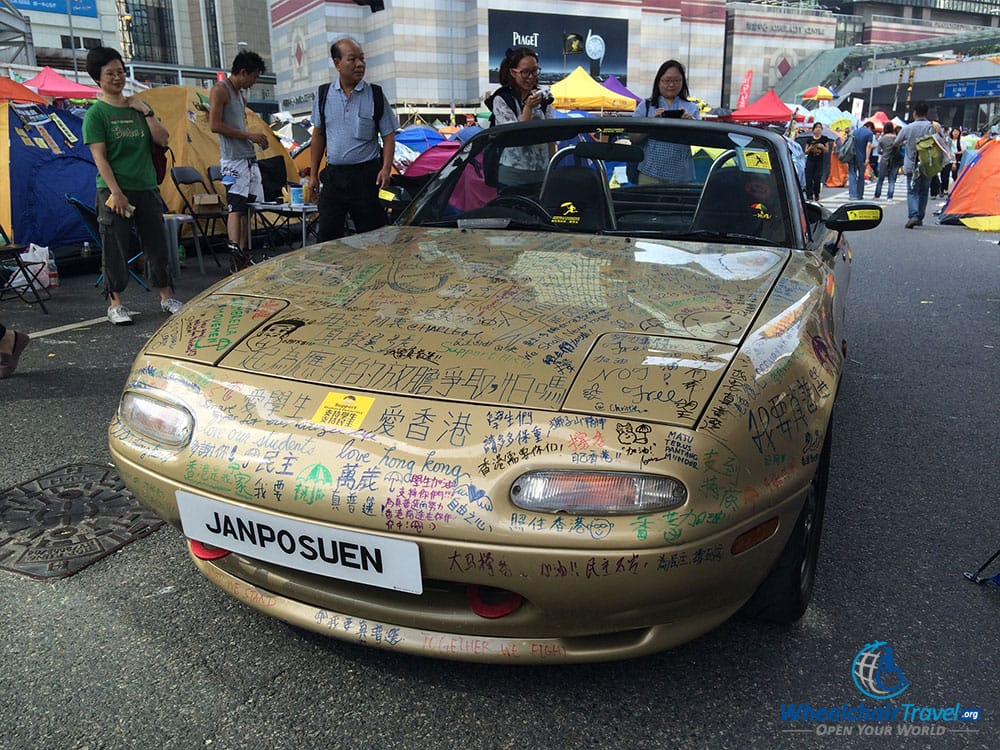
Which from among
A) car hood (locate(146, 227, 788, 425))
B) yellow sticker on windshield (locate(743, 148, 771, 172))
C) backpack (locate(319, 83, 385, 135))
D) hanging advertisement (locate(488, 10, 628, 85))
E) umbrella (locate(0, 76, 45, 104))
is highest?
hanging advertisement (locate(488, 10, 628, 85))

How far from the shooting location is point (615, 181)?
10.0ft

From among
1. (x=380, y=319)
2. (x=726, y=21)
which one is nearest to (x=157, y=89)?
(x=380, y=319)

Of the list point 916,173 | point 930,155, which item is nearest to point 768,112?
point 916,173

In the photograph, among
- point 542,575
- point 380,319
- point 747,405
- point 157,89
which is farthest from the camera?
point 157,89

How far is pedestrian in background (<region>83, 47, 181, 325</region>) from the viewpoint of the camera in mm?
4883

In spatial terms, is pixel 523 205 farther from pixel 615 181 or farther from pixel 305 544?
pixel 305 544

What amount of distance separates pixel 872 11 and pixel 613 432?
101594 millimetres

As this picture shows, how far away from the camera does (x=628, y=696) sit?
171cm

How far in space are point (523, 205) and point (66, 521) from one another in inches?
76.7

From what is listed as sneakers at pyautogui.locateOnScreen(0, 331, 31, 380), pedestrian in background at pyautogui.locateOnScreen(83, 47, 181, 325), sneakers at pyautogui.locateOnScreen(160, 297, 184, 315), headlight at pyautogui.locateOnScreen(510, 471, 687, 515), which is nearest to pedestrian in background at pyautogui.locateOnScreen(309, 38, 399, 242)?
pedestrian in background at pyautogui.locateOnScreen(83, 47, 181, 325)

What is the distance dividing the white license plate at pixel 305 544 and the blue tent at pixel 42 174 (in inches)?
261

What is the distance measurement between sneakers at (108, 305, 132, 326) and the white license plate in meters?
4.11

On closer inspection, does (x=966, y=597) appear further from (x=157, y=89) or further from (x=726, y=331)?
(x=157, y=89)

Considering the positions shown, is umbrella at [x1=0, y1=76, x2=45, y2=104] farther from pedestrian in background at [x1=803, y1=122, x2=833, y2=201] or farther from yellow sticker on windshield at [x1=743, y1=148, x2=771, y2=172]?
pedestrian in background at [x1=803, y1=122, x2=833, y2=201]
